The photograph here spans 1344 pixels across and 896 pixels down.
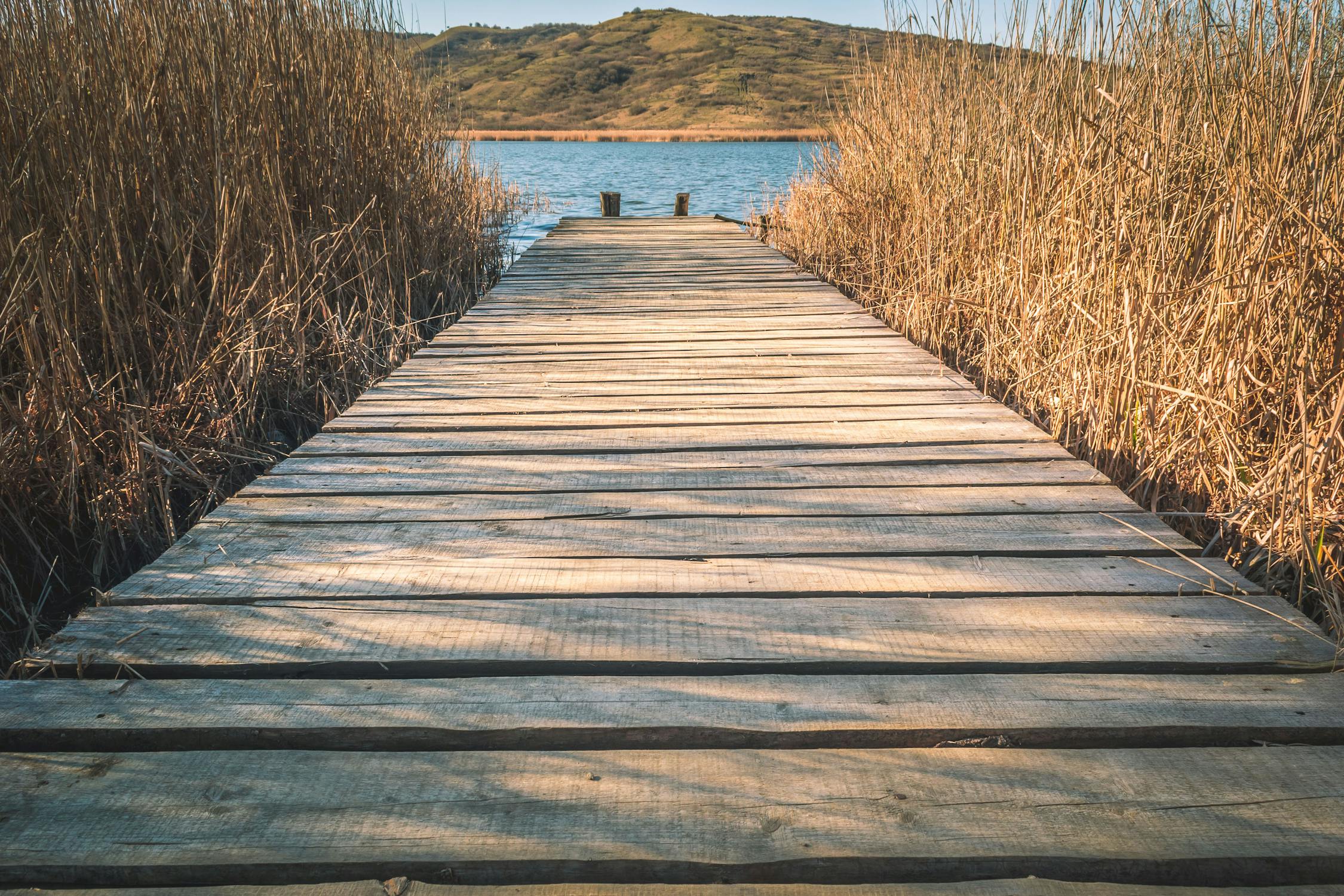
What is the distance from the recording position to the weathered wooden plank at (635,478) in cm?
192

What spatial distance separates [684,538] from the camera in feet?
5.49

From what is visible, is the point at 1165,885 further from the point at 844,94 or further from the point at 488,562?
the point at 844,94

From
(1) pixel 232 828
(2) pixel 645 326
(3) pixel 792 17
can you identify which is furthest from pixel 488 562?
(3) pixel 792 17

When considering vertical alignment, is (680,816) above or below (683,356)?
below

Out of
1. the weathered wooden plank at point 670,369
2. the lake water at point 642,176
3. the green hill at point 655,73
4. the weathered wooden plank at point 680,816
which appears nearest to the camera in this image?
the weathered wooden plank at point 680,816

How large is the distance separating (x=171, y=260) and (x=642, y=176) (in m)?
18.8

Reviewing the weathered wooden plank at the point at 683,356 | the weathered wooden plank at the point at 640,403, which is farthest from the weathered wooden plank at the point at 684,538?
the weathered wooden plank at the point at 683,356

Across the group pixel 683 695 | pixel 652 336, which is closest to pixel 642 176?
pixel 652 336

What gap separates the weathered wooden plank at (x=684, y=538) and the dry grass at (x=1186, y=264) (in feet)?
0.69

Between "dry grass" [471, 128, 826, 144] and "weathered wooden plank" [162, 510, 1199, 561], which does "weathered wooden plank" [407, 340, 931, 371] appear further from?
"dry grass" [471, 128, 826, 144]

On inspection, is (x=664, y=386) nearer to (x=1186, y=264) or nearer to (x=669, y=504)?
(x=669, y=504)

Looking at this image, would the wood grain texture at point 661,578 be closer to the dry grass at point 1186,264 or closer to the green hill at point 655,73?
the dry grass at point 1186,264

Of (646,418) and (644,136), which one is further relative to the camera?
(644,136)

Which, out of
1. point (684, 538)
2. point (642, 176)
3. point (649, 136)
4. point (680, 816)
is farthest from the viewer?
point (649, 136)
